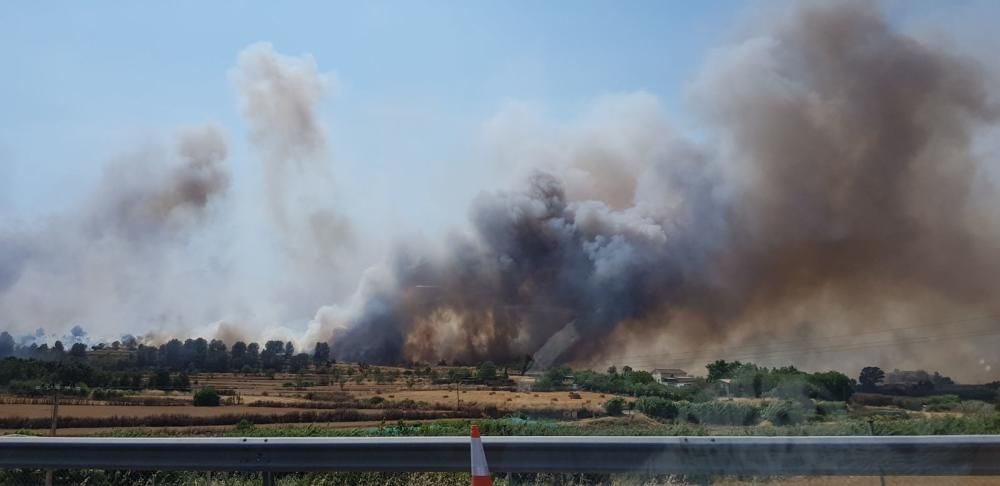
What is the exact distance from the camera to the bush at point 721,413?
24.7 meters

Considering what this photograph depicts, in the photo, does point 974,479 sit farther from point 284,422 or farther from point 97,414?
point 97,414

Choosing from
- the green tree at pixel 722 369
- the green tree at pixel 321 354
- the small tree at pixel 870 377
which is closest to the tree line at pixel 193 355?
the green tree at pixel 321 354

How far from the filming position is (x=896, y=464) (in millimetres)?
9461

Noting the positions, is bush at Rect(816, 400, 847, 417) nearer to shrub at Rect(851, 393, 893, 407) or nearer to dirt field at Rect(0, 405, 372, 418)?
shrub at Rect(851, 393, 893, 407)

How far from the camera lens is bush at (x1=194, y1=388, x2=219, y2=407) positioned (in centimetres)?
5116

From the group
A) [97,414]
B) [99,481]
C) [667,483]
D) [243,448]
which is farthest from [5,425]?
[667,483]

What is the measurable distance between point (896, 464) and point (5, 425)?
4014 cm

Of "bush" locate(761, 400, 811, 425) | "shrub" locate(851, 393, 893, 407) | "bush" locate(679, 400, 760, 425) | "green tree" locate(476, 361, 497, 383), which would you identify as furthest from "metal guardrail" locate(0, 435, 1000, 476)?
"green tree" locate(476, 361, 497, 383)

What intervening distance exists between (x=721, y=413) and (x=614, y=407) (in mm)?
7970

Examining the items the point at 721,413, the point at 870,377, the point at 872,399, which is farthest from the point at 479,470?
the point at 870,377

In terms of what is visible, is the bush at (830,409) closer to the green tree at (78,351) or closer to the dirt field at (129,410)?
the dirt field at (129,410)

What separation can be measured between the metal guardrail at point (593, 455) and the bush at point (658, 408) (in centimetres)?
2033

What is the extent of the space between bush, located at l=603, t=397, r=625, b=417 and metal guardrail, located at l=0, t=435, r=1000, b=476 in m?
22.9

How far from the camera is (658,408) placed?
3161 cm
